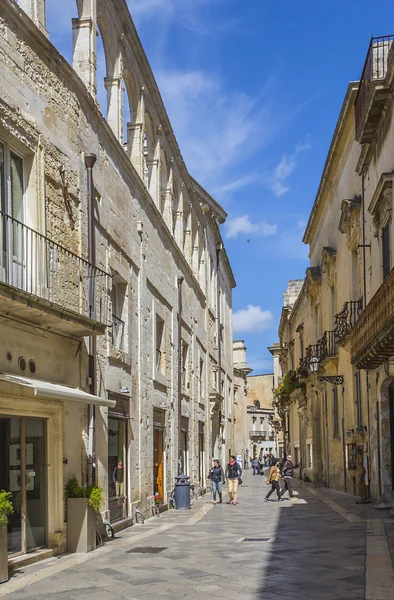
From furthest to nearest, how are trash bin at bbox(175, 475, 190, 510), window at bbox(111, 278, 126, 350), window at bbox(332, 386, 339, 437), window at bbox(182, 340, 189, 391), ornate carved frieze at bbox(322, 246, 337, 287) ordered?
ornate carved frieze at bbox(322, 246, 337, 287) < window at bbox(332, 386, 339, 437) < window at bbox(182, 340, 189, 391) < trash bin at bbox(175, 475, 190, 510) < window at bbox(111, 278, 126, 350)

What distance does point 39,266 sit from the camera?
1138cm

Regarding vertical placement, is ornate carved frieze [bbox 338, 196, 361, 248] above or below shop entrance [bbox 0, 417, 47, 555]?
above

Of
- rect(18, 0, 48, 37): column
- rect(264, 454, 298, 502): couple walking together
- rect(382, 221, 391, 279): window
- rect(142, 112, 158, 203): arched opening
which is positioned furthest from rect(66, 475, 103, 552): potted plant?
rect(264, 454, 298, 502): couple walking together

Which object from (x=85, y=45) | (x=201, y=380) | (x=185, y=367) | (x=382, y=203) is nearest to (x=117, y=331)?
(x=85, y=45)

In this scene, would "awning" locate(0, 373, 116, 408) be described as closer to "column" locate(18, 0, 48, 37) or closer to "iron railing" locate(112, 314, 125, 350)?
"iron railing" locate(112, 314, 125, 350)

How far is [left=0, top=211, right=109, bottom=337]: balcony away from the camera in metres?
10.1

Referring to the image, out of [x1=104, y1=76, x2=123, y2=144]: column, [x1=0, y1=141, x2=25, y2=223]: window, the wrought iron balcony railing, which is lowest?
the wrought iron balcony railing

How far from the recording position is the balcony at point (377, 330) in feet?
41.8

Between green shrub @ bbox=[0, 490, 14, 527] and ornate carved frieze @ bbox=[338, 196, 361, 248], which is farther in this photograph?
ornate carved frieze @ bbox=[338, 196, 361, 248]

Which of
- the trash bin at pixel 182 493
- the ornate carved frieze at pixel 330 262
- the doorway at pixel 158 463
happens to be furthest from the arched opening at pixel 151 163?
the ornate carved frieze at pixel 330 262

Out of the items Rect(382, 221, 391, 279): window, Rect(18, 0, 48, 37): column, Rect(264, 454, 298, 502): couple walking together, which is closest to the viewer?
Rect(18, 0, 48, 37): column

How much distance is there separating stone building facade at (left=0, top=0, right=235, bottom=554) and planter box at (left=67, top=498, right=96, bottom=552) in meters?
0.21

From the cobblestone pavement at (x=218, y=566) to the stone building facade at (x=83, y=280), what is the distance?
3.66ft

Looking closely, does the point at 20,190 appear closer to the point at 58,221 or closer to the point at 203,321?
the point at 58,221
